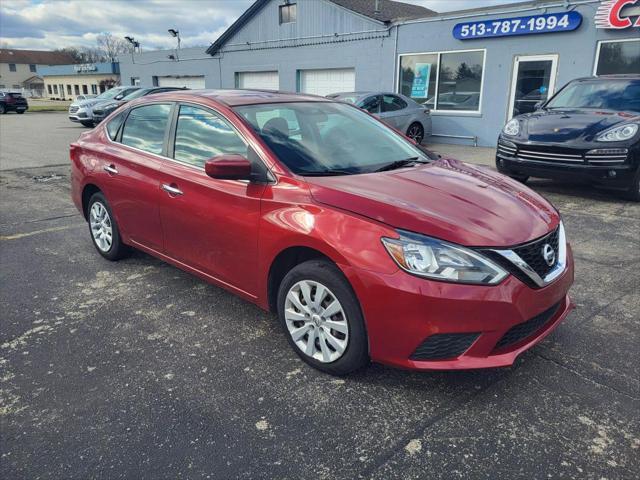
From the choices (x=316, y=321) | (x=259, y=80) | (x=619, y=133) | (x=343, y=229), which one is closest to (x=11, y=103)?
(x=259, y=80)

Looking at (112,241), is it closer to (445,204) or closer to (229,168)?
(229,168)

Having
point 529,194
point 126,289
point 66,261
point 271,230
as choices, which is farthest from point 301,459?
point 66,261

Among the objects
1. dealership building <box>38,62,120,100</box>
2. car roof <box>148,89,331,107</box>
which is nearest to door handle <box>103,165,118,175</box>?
car roof <box>148,89,331,107</box>

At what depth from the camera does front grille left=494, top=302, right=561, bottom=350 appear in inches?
99.8

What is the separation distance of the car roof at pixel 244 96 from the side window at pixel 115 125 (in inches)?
25.6

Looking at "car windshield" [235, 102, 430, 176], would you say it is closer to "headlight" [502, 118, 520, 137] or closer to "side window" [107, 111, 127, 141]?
"side window" [107, 111, 127, 141]

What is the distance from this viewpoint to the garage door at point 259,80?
2059cm

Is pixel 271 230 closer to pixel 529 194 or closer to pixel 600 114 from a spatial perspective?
pixel 529 194

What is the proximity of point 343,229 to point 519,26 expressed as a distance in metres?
12.1

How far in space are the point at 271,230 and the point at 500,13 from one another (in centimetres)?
1226

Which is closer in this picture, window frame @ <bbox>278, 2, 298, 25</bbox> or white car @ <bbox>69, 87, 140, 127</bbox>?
window frame @ <bbox>278, 2, 298, 25</bbox>

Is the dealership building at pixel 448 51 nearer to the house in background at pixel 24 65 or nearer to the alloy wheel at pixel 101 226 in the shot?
the alloy wheel at pixel 101 226

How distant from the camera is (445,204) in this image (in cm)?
275

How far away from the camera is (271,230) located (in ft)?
9.76
